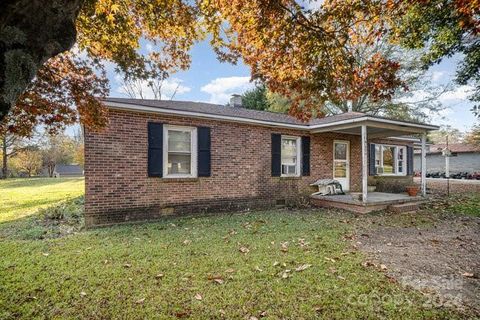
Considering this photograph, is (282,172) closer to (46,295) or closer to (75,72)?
(75,72)

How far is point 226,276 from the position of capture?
3.94 metres

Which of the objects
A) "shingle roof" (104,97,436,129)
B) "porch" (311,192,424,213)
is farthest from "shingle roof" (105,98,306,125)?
"porch" (311,192,424,213)

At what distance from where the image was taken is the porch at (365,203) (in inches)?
370

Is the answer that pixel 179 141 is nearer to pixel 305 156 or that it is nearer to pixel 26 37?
pixel 305 156

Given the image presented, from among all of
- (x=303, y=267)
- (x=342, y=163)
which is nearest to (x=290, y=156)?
(x=342, y=163)

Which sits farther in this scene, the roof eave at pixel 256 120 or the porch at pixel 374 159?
the porch at pixel 374 159

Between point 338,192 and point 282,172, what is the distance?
2627 mm

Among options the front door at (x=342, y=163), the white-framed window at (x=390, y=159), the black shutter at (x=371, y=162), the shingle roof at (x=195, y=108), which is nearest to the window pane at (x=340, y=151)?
the front door at (x=342, y=163)

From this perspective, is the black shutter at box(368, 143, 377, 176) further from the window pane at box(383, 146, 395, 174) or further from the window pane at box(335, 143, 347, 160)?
the window pane at box(335, 143, 347, 160)

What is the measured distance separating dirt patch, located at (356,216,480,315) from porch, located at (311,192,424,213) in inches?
70.1

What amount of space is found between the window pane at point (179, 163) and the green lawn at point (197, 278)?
100 inches

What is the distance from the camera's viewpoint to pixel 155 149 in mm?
7996

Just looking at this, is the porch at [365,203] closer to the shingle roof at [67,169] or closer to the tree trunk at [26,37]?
the tree trunk at [26,37]

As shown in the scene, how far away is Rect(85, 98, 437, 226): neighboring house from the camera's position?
7.41m
